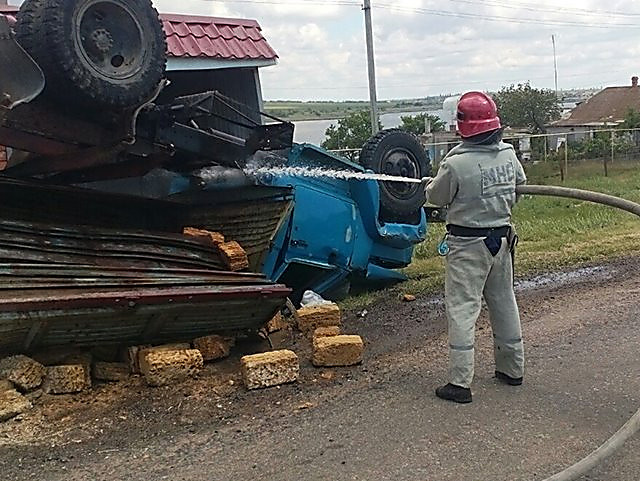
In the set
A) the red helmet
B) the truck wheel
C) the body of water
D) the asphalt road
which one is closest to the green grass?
the asphalt road

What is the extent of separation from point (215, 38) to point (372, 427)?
15.6ft

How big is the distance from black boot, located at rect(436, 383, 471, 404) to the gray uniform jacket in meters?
0.94

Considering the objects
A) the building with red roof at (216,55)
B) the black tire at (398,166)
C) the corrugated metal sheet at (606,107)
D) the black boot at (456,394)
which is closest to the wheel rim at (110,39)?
the building with red roof at (216,55)

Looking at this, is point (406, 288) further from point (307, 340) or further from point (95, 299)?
point (95, 299)

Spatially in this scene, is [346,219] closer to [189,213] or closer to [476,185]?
[189,213]

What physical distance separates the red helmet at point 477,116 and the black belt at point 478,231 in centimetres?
54

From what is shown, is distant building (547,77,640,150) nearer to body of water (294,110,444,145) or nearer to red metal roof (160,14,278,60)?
body of water (294,110,444,145)

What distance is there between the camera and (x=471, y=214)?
490 cm

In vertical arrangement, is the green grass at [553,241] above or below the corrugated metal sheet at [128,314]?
below

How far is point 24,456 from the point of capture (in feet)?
13.6

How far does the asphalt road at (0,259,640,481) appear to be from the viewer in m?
3.91

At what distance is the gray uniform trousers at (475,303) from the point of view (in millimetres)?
4832

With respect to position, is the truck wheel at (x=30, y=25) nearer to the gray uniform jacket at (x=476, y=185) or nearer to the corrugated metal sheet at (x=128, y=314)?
the corrugated metal sheet at (x=128, y=314)

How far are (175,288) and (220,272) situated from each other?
49cm
